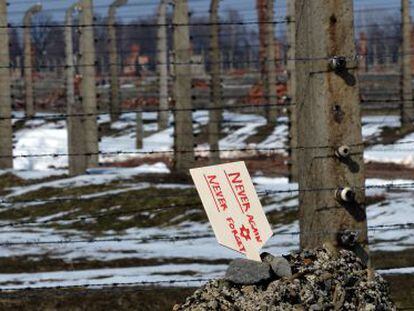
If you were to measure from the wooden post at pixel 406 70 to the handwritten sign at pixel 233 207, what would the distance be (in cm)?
1783

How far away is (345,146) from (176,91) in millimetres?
13936

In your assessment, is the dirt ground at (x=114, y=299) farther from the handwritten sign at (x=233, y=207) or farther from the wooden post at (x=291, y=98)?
the wooden post at (x=291, y=98)

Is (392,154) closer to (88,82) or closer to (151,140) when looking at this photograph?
(88,82)

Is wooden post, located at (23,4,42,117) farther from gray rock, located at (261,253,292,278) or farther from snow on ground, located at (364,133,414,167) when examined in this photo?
gray rock, located at (261,253,292,278)

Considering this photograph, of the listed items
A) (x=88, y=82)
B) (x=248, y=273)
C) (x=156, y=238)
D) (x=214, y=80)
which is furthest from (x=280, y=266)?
(x=214, y=80)

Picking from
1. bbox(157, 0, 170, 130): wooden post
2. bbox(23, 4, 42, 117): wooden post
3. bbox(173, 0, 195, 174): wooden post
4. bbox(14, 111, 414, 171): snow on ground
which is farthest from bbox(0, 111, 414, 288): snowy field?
bbox(23, 4, 42, 117): wooden post

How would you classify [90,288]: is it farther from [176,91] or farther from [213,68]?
[213,68]

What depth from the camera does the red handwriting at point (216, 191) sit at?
666cm

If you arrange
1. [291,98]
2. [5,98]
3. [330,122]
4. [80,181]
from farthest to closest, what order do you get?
[5,98] → [80,181] → [291,98] → [330,122]

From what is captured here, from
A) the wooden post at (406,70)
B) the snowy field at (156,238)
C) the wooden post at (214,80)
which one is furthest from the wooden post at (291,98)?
the wooden post at (406,70)

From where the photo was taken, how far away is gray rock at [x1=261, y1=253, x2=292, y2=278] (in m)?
6.39

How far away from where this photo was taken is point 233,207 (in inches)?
263

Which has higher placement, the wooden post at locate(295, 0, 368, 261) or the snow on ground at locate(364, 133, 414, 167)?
the wooden post at locate(295, 0, 368, 261)

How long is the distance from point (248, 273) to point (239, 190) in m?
0.58
